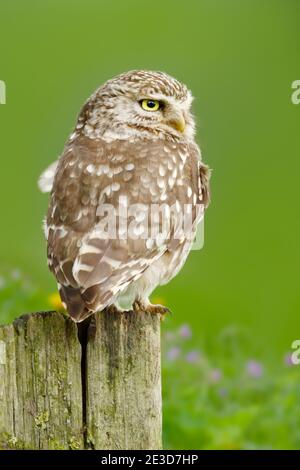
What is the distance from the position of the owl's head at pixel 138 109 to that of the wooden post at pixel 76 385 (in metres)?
1.87

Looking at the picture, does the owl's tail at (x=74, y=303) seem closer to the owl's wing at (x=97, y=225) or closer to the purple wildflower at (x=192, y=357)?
the owl's wing at (x=97, y=225)

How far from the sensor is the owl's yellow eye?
6887 millimetres

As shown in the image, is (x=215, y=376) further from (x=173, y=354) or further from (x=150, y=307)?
(x=150, y=307)

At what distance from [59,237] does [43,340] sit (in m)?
0.92

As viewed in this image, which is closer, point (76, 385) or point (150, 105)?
point (76, 385)

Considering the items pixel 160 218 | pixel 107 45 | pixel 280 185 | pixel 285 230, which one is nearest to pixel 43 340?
pixel 160 218

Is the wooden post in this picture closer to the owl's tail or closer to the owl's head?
the owl's tail

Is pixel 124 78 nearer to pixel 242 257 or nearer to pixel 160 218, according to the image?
pixel 160 218

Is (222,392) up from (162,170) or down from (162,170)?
down

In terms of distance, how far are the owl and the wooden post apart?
0.50ft

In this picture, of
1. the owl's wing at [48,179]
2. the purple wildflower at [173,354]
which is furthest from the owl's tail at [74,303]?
the purple wildflower at [173,354]

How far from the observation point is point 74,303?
533 centimetres

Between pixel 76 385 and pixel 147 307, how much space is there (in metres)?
1.43

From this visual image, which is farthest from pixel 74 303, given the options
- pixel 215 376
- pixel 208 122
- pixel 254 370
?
pixel 208 122
